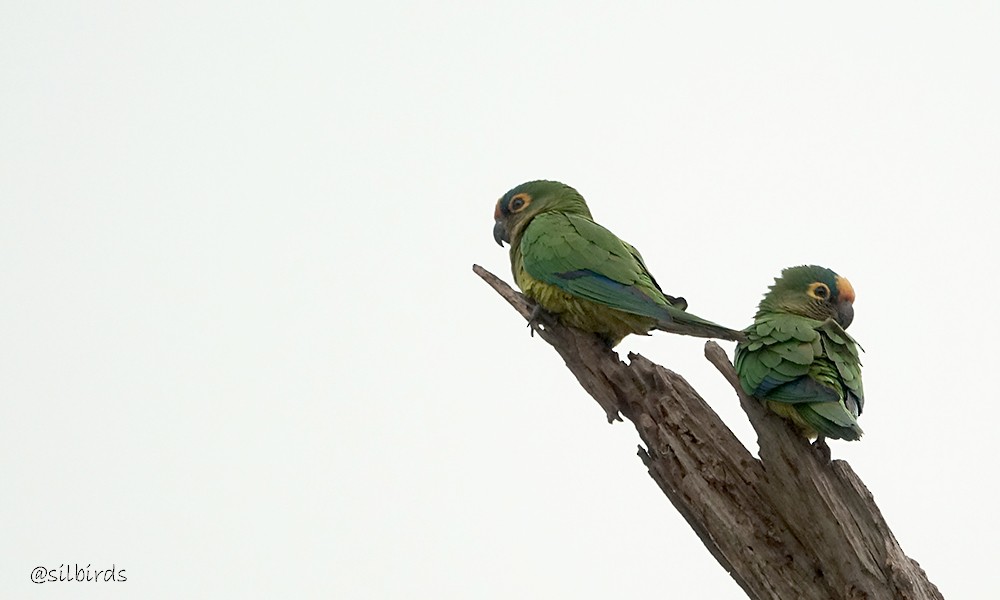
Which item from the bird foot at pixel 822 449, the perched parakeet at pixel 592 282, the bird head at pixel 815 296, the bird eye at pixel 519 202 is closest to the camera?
the bird foot at pixel 822 449

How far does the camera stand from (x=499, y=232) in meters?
7.54

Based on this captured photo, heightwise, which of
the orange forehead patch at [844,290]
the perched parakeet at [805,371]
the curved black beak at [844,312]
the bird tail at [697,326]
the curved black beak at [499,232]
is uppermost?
the curved black beak at [499,232]

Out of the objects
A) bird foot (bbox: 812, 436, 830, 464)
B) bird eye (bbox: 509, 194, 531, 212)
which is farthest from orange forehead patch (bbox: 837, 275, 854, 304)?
bird eye (bbox: 509, 194, 531, 212)

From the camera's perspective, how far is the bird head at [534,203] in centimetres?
721

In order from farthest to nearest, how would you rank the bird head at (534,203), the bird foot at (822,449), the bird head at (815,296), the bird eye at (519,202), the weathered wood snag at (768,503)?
the bird eye at (519,202)
the bird head at (534,203)
the bird head at (815,296)
the bird foot at (822,449)
the weathered wood snag at (768,503)

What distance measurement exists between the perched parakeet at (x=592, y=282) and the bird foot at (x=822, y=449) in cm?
82

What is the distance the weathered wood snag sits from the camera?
5.16m

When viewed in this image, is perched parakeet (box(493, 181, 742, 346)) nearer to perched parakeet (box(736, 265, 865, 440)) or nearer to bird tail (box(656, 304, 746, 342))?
bird tail (box(656, 304, 746, 342))

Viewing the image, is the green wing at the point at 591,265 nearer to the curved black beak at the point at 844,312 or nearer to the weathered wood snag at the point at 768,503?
the weathered wood snag at the point at 768,503

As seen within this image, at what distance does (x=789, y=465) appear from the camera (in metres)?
5.37

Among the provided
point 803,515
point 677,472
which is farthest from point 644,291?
point 803,515

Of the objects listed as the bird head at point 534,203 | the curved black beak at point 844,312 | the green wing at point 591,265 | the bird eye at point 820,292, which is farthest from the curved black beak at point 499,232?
the curved black beak at point 844,312

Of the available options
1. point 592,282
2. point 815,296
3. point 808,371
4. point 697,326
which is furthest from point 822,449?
point 592,282

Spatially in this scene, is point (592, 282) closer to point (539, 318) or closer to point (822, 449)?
point (539, 318)
